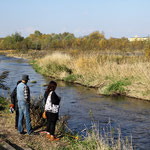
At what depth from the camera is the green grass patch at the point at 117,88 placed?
56.1ft

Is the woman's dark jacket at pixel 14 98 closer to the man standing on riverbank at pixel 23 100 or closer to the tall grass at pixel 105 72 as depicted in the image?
the man standing on riverbank at pixel 23 100

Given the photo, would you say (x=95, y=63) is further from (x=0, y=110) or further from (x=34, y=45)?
(x=34, y=45)

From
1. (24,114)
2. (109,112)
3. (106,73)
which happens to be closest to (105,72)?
(106,73)

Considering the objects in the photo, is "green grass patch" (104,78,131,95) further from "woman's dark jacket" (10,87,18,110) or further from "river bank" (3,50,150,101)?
"woman's dark jacket" (10,87,18,110)

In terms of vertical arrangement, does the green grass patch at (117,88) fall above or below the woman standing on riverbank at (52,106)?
below

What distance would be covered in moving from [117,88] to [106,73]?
2.95 m

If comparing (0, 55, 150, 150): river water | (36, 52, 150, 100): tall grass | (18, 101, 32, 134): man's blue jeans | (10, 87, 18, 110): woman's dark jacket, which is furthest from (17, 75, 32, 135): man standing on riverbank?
(36, 52, 150, 100): tall grass

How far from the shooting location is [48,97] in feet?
24.2

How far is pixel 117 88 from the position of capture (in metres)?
17.3

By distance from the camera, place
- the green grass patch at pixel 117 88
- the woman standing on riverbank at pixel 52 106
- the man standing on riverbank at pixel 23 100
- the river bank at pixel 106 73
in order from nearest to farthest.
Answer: the woman standing on riverbank at pixel 52 106 → the man standing on riverbank at pixel 23 100 → the river bank at pixel 106 73 → the green grass patch at pixel 117 88

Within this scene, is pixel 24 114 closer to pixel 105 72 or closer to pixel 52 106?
pixel 52 106

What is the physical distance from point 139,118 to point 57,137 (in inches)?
209

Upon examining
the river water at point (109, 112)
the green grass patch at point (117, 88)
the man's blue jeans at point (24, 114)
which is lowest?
the river water at point (109, 112)

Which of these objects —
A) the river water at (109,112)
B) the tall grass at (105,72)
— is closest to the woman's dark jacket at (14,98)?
the river water at (109,112)
